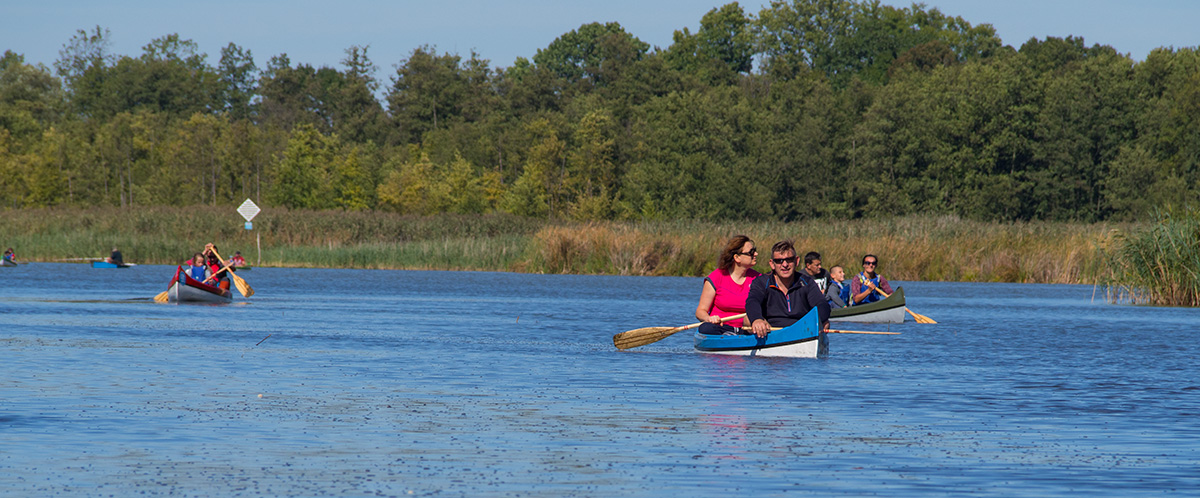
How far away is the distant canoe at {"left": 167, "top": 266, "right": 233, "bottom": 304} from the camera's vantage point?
33.1 m

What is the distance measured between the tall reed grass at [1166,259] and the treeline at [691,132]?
46.5 meters

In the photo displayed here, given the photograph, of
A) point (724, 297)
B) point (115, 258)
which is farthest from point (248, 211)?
point (724, 297)

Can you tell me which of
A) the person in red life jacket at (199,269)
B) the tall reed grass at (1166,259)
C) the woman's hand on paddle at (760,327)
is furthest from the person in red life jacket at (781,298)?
the person in red life jacket at (199,269)

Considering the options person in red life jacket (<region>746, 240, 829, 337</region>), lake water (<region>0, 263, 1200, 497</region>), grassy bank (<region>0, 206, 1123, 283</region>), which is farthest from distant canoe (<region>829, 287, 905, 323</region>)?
grassy bank (<region>0, 206, 1123, 283</region>)

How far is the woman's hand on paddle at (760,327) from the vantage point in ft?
56.5

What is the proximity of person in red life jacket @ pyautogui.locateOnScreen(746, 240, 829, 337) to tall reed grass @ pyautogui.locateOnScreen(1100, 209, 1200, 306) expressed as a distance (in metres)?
16.6

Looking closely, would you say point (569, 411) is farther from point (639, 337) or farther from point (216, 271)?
point (216, 271)

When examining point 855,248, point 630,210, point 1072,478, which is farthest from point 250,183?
point 1072,478

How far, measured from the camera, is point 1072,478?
934 cm

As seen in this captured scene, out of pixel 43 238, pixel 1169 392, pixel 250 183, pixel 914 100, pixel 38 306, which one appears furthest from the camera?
pixel 250 183

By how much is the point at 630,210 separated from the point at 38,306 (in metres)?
59.7

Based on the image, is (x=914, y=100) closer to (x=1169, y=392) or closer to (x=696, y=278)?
(x=696, y=278)

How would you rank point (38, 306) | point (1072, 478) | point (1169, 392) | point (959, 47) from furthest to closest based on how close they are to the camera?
1. point (959, 47)
2. point (38, 306)
3. point (1169, 392)
4. point (1072, 478)

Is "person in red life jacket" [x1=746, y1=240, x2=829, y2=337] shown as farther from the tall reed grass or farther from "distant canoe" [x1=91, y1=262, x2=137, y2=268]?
"distant canoe" [x1=91, y1=262, x2=137, y2=268]
